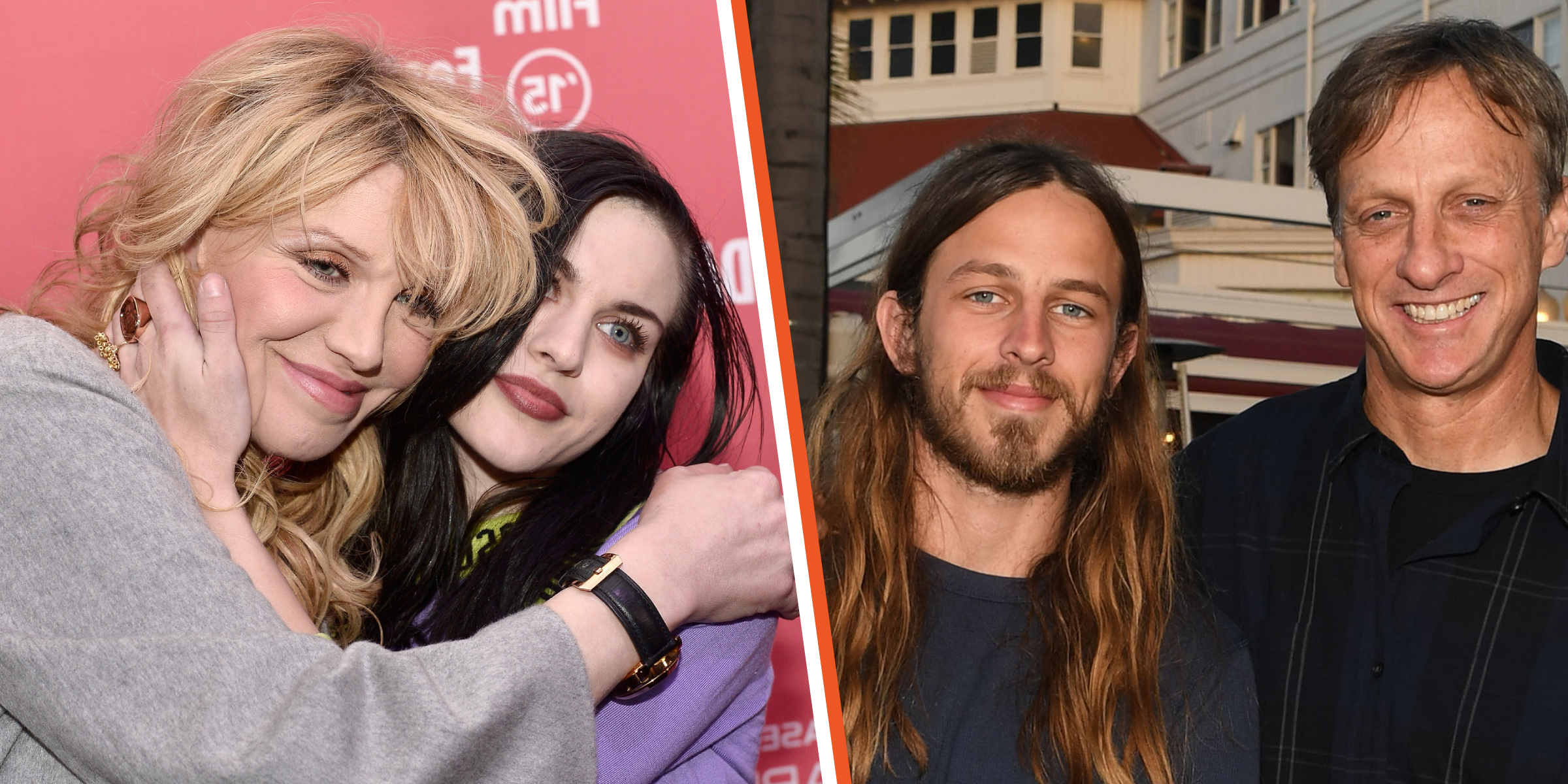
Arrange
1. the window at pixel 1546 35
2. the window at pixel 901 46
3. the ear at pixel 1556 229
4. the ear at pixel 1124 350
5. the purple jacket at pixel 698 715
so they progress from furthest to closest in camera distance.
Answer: the window at pixel 901 46
the window at pixel 1546 35
the ear at pixel 1124 350
the ear at pixel 1556 229
the purple jacket at pixel 698 715

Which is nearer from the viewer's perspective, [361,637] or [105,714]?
[105,714]

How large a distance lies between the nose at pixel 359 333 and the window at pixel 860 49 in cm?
270

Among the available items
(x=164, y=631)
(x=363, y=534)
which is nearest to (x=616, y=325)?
(x=363, y=534)

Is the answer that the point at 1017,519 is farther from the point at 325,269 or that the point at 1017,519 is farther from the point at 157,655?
the point at 157,655

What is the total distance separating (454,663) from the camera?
137 cm

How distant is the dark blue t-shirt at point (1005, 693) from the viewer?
89.2 inches

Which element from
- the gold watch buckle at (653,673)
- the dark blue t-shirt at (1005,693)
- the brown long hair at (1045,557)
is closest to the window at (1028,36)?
the brown long hair at (1045,557)

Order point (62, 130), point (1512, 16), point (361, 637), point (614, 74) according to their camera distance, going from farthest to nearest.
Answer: point (1512, 16), point (614, 74), point (62, 130), point (361, 637)

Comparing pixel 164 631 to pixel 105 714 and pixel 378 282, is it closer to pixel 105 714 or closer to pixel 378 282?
pixel 105 714

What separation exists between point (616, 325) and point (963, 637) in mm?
1087

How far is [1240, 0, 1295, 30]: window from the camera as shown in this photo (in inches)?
146

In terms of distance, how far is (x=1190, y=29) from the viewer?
3.77 meters

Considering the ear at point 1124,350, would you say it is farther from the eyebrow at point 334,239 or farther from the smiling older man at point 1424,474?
the eyebrow at point 334,239

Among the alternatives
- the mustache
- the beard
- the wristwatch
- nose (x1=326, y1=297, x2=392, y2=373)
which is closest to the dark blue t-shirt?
the beard
